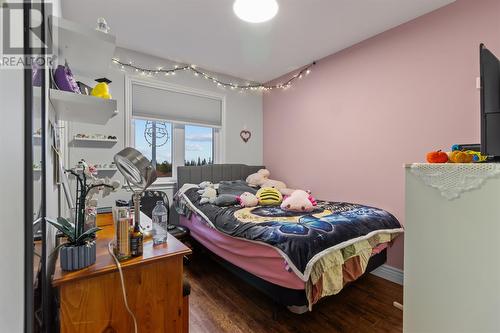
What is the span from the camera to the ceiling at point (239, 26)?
2.19 metres

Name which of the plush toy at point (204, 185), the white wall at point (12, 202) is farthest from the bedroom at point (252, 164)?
the plush toy at point (204, 185)

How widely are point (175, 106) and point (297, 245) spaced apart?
2.67 metres

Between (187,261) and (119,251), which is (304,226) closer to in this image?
(119,251)

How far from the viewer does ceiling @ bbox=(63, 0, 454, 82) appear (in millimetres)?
2188

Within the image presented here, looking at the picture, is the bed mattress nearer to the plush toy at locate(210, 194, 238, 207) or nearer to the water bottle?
the plush toy at locate(210, 194, 238, 207)

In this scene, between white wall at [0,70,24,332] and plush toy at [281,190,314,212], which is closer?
white wall at [0,70,24,332]

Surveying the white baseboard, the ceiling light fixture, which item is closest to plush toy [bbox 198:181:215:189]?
the ceiling light fixture

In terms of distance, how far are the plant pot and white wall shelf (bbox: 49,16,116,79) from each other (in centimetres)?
93

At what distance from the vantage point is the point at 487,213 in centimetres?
106

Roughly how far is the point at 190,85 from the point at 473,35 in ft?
10.3

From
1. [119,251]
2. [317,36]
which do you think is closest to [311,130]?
[317,36]

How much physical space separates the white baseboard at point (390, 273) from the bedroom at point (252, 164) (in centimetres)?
2

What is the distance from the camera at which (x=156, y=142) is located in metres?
3.38

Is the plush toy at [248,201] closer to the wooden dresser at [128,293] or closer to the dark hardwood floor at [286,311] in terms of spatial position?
the dark hardwood floor at [286,311]
